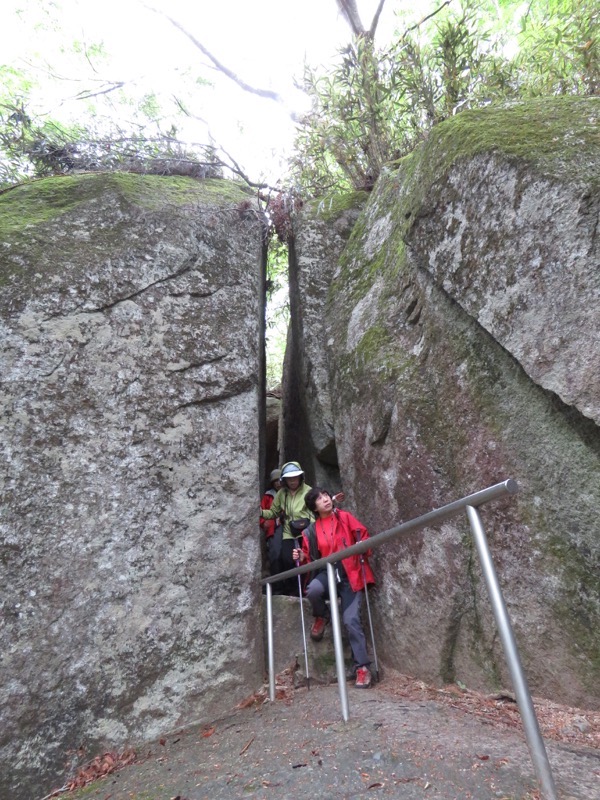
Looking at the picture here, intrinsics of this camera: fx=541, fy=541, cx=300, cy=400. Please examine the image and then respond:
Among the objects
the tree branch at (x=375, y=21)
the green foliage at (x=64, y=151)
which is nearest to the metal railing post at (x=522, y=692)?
the green foliage at (x=64, y=151)

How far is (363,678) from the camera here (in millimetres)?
4461

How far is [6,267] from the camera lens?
5.06 metres

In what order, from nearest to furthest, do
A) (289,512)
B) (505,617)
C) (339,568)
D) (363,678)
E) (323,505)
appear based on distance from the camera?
(505,617), (363,678), (339,568), (323,505), (289,512)

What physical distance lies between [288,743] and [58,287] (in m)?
4.31

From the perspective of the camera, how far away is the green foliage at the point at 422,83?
18.5ft

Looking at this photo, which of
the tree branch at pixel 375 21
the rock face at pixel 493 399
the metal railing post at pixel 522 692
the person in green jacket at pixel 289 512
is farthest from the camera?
the tree branch at pixel 375 21

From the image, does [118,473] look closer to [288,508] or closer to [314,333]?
[288,508]

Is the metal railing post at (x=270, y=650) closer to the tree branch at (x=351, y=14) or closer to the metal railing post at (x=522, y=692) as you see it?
the metal railing post at (x=522, y=692)

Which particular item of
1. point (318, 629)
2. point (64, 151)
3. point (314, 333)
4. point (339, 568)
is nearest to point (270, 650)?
point (318, 629)

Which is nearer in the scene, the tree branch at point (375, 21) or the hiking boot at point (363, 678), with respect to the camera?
the hiking boot at point (363, 678)

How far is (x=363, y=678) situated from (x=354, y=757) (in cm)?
165

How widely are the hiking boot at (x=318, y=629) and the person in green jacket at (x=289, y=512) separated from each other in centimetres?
90

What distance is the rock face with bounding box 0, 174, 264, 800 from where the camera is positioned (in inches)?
163

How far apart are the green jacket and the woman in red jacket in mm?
768
